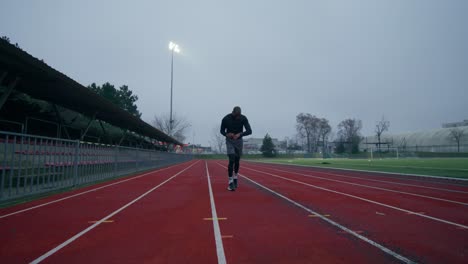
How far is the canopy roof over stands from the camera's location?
677 cm

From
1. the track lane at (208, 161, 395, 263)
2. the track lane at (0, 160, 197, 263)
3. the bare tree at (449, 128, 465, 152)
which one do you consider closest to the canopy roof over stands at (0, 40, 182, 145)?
the track lane at (0, 160, 197, 263)

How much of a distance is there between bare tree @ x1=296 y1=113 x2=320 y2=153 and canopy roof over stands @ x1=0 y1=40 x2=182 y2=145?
6527 cm

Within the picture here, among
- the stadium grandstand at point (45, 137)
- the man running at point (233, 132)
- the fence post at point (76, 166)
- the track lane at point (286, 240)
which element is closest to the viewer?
the track lane at point (286, 240)

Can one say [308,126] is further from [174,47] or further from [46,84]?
[46,84]

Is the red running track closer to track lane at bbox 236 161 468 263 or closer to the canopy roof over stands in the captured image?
track lane at bbox 236 161 468 263

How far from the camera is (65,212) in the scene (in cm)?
457

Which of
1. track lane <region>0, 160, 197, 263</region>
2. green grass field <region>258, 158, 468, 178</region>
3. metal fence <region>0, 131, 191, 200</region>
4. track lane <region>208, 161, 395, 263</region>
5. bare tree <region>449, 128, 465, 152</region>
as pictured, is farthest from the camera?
bare tree <region>449, 128, 465, 152</region>

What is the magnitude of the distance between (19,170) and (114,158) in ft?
21.1

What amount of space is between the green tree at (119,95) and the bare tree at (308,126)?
4533 cm

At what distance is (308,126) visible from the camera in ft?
245

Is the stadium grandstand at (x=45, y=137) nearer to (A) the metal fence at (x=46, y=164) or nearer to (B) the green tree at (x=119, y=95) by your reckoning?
(A) the metal fence at (x=46, y=164)

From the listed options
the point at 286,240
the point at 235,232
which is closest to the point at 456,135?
the point at 286,240

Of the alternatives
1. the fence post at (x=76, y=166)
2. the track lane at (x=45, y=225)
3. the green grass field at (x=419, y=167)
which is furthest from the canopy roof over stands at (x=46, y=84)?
the green grass field at (x=419, y=167)

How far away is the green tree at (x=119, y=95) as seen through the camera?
129 ft
